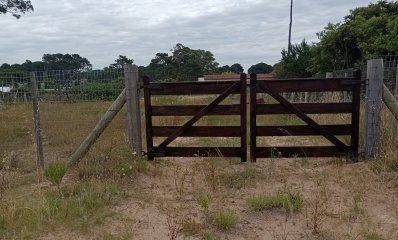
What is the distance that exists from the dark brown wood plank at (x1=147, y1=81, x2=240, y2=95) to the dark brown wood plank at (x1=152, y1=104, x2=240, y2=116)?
0.26m

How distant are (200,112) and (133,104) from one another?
4.20ft

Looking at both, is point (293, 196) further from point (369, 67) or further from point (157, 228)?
point (369, 67)

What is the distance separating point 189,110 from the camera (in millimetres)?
6797

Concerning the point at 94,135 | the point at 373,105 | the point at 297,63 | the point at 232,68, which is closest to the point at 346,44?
the point at 297,63

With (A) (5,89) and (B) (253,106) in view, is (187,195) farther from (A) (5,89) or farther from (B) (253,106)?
(A) (5,89)

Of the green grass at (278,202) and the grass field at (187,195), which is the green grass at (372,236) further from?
the green grass at (278,202)

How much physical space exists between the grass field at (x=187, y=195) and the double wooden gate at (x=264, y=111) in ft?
0.97

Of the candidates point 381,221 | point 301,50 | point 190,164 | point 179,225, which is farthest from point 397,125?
point 301,50

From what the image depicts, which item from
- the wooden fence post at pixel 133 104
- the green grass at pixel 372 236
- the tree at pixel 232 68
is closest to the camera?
the green grass at pixel 372 236

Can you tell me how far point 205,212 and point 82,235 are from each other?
1439 mm

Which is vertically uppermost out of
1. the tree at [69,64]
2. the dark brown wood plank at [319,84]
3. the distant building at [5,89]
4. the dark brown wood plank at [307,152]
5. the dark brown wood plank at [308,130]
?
the tree at [69,64]

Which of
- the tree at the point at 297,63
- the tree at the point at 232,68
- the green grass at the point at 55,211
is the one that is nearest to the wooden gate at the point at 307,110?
the green grass at the point at 55,211

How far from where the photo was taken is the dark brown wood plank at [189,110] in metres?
6.70

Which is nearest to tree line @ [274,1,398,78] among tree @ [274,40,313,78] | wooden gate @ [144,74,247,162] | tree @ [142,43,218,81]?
tree @ [274,40,313,78]
